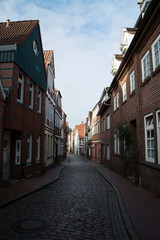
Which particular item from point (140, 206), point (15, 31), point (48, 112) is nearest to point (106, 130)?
point (48, 112)

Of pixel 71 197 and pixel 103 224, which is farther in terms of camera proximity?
pixel 71 197

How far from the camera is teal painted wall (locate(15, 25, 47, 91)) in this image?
34.5ft

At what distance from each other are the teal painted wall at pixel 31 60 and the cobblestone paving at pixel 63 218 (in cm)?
666

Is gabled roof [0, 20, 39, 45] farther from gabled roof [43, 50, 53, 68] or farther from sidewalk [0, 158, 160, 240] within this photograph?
sidewalk [0, 158, 160, 240]

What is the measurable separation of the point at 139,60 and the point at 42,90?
25.2 ft

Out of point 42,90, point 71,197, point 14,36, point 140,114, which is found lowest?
point 71,197

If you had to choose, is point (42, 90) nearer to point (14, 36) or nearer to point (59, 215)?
point (14, 36)

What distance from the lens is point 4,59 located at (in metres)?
9.64

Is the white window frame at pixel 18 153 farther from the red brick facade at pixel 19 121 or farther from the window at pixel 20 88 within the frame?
the window at pixel 20 88

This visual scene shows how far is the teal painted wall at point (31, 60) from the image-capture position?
10.5 m

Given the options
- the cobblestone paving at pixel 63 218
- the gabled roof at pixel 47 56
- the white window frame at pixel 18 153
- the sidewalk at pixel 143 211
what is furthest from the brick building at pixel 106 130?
the cobblestone paving at pixel 63 218

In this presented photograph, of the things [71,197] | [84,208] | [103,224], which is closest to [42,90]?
[71,197]

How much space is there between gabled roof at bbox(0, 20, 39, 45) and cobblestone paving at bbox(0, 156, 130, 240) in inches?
301

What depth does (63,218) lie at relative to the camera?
5305mm
